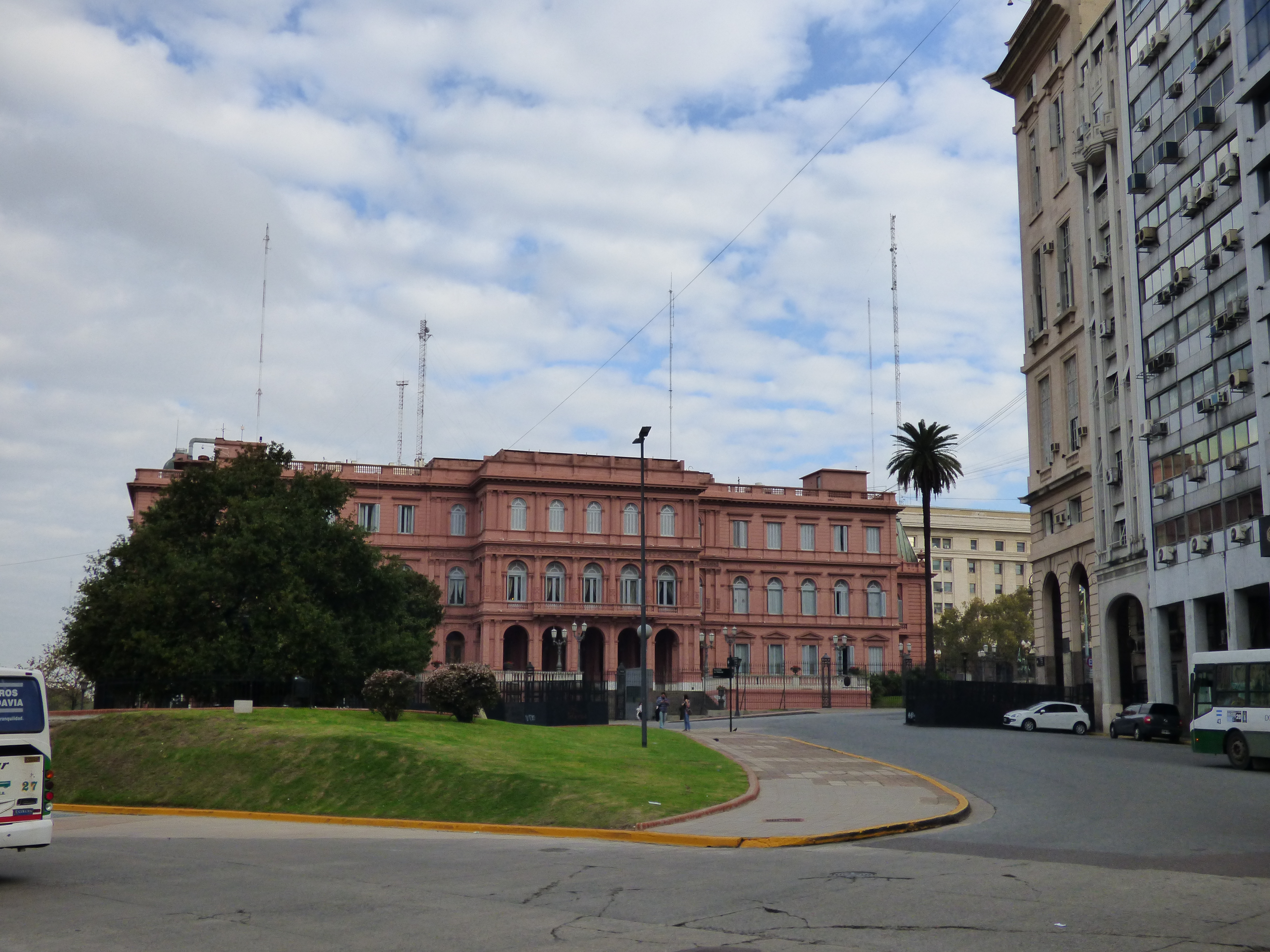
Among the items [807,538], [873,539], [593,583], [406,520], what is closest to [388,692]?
[593,583]

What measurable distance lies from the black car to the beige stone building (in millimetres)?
105296

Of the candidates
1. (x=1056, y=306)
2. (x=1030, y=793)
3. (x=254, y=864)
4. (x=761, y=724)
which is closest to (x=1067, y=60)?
(x=1056, y=306)

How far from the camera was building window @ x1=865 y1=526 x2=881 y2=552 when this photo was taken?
95.9m

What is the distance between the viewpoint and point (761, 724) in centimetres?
5566

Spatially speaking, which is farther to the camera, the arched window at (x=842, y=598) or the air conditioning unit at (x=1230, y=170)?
the arched window at (x=842, y=598)

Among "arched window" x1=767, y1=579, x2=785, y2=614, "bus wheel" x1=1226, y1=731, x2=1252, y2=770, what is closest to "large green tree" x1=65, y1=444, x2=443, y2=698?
"bus wheel" x1=1226, y1=731, x2=1252, y2=770

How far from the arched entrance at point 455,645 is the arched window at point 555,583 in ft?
22.3

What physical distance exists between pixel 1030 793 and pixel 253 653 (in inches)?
1250

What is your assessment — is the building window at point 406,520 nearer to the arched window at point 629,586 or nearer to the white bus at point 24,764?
the arched window at point 629,586

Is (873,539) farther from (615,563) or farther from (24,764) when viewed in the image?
(24,764)

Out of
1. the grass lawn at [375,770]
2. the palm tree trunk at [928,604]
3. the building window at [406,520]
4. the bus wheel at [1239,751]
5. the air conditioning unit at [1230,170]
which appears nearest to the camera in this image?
the grass lawn at [375,770]

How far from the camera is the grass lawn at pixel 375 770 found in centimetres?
2162

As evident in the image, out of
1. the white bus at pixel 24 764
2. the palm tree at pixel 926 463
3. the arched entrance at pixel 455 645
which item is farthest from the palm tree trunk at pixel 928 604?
the white bus at pixel 24 764

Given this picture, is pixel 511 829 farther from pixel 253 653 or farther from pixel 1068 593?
pixel 1068 593
